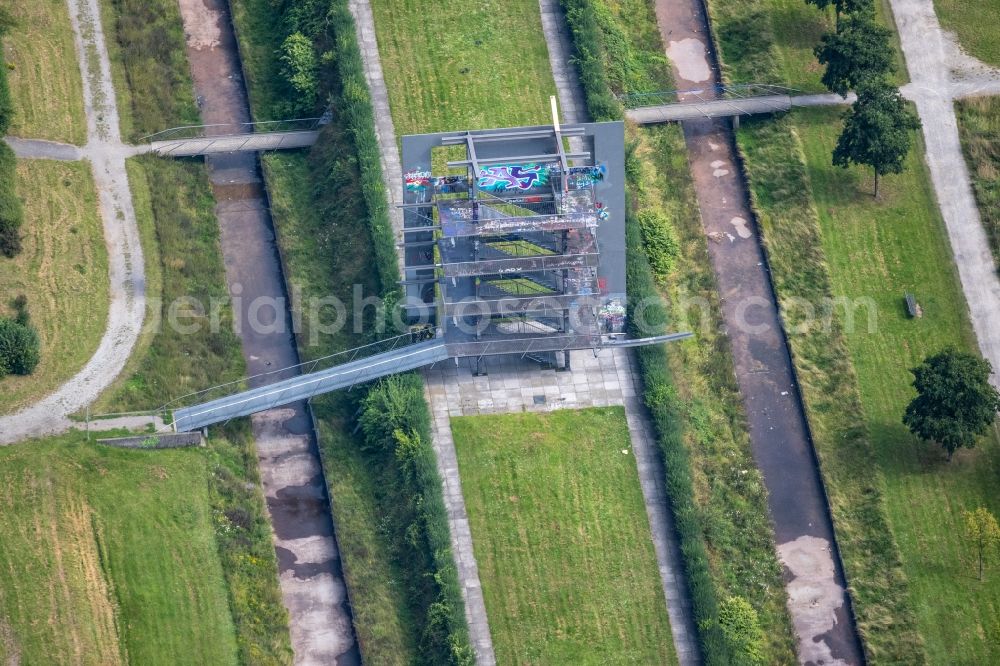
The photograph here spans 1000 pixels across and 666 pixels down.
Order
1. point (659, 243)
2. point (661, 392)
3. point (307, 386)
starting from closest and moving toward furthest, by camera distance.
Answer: point (661, 392), point (307, 386), point (659, 243)

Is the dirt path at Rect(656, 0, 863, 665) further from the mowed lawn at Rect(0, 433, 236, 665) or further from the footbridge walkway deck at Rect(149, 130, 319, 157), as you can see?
the mowed lawn at Rect(0, 433, 236, 665)

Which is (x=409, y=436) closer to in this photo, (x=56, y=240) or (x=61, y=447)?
(x=61, y=447)

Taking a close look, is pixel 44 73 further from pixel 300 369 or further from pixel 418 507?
pixel 418 507

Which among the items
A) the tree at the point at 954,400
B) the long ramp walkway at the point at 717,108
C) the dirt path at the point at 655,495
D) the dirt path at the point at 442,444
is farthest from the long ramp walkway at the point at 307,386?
the tree at the point at 954,400

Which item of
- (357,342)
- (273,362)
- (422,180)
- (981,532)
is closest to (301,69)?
(422,180)

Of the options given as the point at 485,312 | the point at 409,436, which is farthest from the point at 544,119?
the point at 409,436

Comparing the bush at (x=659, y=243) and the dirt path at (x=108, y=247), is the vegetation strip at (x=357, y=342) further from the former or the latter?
the bush at (x=659, y=243)
